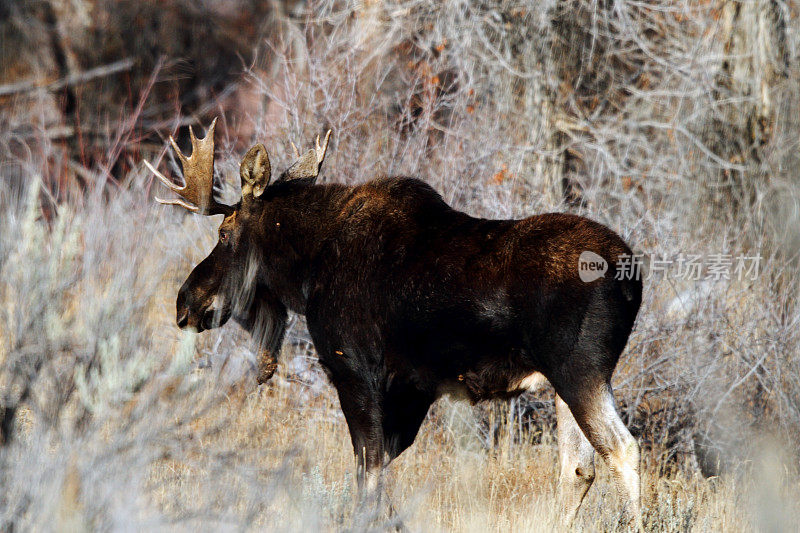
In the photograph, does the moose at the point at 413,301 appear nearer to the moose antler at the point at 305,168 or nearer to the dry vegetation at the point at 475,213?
the moose antler at the point at 305,168

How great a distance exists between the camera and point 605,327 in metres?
5.46

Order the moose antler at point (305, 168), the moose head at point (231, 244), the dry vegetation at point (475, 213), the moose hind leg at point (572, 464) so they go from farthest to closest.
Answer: the moose antler at point (305, 168), the moose head at point (231, 244), the moose hind leg at point (572, 464), the dry vegetation at point (475, 213)

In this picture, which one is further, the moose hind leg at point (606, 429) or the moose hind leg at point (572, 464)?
the moose hind leg at point (572, 464)

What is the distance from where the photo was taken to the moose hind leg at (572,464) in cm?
605

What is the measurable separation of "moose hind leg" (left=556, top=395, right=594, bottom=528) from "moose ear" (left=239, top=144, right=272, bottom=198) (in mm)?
2425

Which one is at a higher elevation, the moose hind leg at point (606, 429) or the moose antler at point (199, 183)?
the moose antler at point (199, 183)

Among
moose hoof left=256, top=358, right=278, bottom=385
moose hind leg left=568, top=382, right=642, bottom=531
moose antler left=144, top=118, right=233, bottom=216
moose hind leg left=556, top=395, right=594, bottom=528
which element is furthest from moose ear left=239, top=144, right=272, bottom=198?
moose hind leg left=568, top=382, right=642, bottom=531

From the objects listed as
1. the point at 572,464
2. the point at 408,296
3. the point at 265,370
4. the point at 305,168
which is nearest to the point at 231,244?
the point at 305,168

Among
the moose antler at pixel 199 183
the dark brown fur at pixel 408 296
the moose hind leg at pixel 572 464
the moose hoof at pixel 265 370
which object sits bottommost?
the moose hind leg at pixel 572 464

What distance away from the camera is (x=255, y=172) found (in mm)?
6668

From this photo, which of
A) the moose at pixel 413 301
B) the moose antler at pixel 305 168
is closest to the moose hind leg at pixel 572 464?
the moose at pixel 413 301

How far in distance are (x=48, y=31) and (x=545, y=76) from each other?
1093cm

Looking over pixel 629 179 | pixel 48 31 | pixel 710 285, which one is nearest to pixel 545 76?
pixel 629 179

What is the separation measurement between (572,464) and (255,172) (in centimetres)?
281
